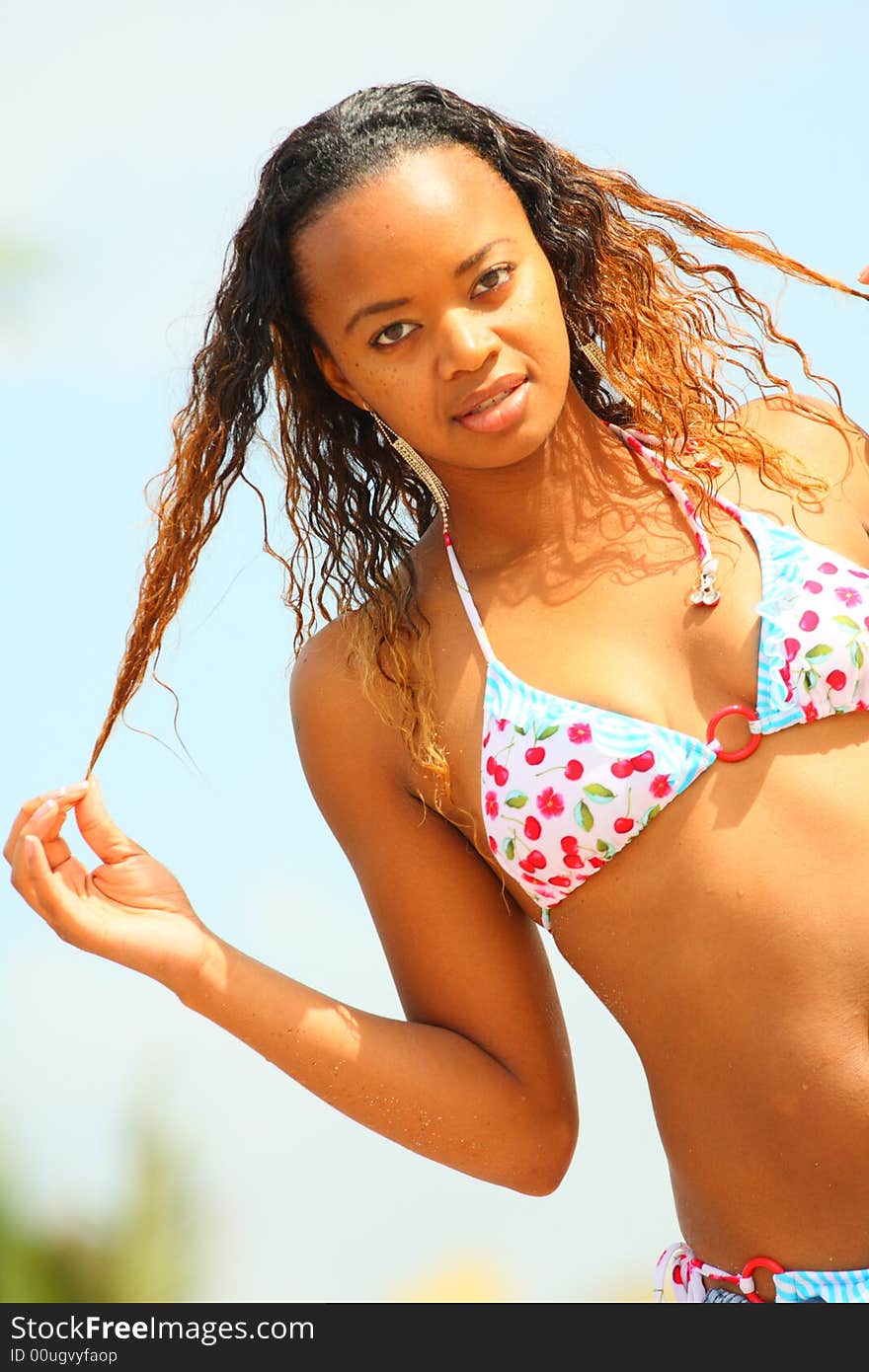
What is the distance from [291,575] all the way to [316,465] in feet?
0.71

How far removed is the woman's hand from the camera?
9.73ft

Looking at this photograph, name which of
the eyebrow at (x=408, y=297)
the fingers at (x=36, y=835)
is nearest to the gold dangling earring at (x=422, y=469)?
the eyebrow at (x=408, y=297)

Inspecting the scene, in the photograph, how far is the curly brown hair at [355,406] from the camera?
307 cm

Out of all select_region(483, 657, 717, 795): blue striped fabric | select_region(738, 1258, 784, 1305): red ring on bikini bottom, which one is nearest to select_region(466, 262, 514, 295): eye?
select_region(483, 657, 717, 795): blue striped fabric

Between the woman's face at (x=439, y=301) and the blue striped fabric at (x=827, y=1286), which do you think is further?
the woman's face at (x=439, y=301)

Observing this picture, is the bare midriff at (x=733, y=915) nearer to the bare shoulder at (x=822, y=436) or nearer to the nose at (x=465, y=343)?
the bare shoulder at (x=822, y=436)

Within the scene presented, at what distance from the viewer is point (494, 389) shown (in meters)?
2.88

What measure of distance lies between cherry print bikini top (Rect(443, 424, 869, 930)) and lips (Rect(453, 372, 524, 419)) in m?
0.44

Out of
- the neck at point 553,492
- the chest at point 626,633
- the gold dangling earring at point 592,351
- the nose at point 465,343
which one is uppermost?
the gold dangling earring at point 592,351

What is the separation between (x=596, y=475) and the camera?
3.23 meters

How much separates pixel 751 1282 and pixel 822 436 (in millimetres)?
1431

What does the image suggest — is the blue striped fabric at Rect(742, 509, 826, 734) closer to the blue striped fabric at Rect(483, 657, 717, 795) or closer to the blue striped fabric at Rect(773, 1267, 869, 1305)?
the blue striped fabric at Rect(483, 657, 717, 795)
